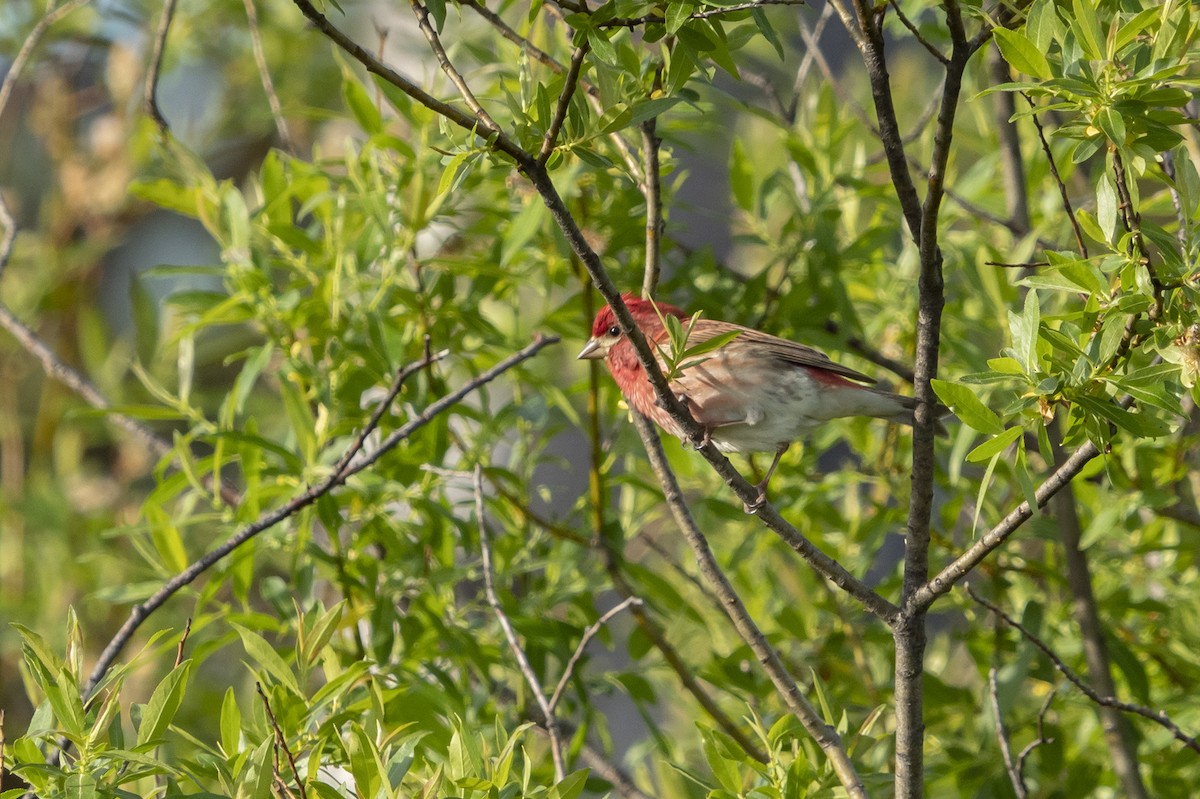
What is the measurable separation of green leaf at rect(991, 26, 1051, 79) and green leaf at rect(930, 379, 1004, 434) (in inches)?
21.9

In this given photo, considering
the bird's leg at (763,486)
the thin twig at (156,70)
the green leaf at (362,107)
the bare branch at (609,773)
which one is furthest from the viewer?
the green leaf at (362,107)

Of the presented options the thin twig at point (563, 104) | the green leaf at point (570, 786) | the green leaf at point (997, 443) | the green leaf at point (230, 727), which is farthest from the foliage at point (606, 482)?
the green leaf at point (997, 443)

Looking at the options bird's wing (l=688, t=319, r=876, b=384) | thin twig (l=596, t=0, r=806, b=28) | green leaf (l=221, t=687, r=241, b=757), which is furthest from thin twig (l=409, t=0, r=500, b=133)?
bird's wing (l=688, t=319, r=876, b=384)

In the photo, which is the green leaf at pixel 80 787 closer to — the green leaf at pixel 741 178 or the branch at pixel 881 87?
the branch at pixel 881 87

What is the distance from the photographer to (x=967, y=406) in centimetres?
A: 229

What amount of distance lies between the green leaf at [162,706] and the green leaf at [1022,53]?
1807 millimetres

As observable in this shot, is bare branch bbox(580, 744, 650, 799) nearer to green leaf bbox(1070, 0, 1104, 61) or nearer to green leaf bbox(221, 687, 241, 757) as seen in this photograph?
green leaf bbox(221, 687, 241, 757)

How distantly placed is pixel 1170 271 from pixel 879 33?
2.23 ft

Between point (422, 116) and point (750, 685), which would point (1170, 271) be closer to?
point (750, 685)

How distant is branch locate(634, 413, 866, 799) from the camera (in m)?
2.70

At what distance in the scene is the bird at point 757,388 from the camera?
402 cm

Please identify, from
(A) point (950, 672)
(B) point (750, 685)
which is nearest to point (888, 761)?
(B) point (750, 685)

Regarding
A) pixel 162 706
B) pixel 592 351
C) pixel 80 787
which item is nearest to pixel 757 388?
pixel 592 351

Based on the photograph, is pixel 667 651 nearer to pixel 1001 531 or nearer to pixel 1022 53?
pixel 1001 531
